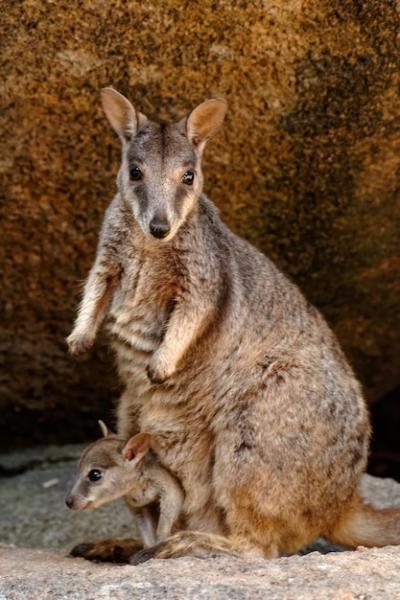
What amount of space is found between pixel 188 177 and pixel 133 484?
51.2 inches

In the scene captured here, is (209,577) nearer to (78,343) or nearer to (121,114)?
(78,343)

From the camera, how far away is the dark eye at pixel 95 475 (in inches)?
182

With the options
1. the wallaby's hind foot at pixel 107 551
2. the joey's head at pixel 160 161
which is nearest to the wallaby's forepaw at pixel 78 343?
the joey's head at pixel 160 161

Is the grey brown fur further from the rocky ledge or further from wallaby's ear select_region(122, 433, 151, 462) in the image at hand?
the rocky ledge

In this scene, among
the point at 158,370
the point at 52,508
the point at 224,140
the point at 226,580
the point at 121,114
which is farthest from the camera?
the point at 52,508

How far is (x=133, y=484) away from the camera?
185 inches

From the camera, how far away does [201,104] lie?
4.67 m

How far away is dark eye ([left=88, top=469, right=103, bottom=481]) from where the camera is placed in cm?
462

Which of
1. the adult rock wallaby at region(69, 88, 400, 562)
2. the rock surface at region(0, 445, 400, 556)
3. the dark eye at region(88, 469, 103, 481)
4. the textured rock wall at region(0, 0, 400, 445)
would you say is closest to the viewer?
the adult rock wallaby at region(69, 88, 400, 562)

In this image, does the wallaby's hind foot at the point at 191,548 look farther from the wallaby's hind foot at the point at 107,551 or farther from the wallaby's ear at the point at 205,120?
the wallaby's ear at the point at 205,120

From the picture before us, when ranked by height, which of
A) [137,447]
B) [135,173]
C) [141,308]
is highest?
[135,173]


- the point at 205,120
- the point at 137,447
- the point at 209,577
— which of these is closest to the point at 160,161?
the point at 205,120

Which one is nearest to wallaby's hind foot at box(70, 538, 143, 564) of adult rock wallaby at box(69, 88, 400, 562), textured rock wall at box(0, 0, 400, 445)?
adult rock wallaby at box(69, 88, 400, 562)

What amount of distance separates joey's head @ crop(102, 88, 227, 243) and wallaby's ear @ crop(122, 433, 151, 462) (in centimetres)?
82
